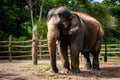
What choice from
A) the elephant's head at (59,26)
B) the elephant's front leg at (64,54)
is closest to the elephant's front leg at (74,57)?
the elephant's front leg at (64,54)

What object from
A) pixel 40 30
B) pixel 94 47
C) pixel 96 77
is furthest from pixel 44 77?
pixel 40 30

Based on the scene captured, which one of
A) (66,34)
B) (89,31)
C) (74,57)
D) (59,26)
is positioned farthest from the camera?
(89,31)

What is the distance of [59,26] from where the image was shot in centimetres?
1123

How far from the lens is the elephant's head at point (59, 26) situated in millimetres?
10930

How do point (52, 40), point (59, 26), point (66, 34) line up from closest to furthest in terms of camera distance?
1. point (52, 40)
2. point (59, 26)
3. point (66, 34)

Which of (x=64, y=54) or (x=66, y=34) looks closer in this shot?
(x=66, y=34)

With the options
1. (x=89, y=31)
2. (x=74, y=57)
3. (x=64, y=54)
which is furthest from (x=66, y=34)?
(x=89, y=31)

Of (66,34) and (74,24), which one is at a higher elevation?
(74,24)

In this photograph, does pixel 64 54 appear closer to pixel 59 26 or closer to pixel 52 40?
pixel 59 26

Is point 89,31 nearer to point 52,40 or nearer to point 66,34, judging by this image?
point 66,34

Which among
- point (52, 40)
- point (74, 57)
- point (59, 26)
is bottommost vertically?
point (74, 57)

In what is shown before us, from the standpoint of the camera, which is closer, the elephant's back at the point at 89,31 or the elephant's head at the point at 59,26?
the elephant's head at the point at 59,26

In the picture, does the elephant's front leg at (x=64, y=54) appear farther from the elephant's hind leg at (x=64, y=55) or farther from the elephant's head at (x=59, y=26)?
the elephant's head at (x=59, y=26)

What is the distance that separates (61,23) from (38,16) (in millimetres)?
23207
